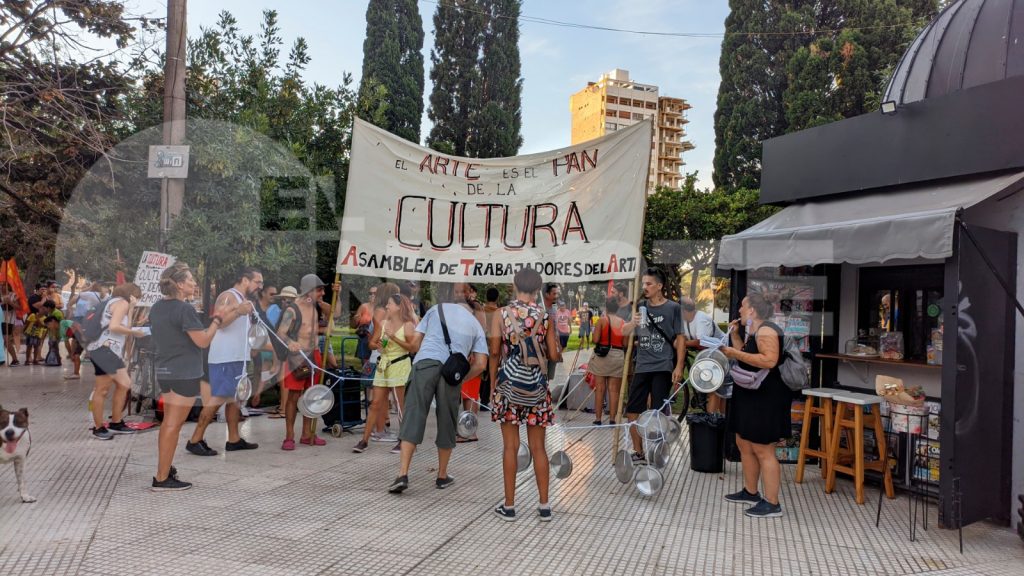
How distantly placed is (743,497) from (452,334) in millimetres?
2880

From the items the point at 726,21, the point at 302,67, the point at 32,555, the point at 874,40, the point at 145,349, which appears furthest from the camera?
the point at 726,21

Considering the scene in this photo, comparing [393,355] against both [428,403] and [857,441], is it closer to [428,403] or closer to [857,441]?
[428,403]

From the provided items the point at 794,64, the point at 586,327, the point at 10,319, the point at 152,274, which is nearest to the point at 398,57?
the point at 586,327

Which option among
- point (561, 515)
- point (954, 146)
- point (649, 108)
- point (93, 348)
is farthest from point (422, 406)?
point (649, 108)

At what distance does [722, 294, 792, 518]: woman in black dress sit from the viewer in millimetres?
5465

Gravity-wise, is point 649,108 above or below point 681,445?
above

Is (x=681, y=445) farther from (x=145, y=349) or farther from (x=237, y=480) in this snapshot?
(x=145, y=349)

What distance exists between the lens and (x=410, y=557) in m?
4.48

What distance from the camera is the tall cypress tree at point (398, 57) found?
27.3m

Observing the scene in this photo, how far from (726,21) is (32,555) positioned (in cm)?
3443

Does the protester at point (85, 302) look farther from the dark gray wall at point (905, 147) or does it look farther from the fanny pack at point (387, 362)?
the dark gray wall at point (905, 147)

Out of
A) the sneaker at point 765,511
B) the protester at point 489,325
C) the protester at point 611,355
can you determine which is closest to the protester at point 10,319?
the protester at point 489,325

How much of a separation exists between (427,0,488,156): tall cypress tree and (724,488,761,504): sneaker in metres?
26.7

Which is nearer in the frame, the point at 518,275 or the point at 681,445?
the point at 518,275
